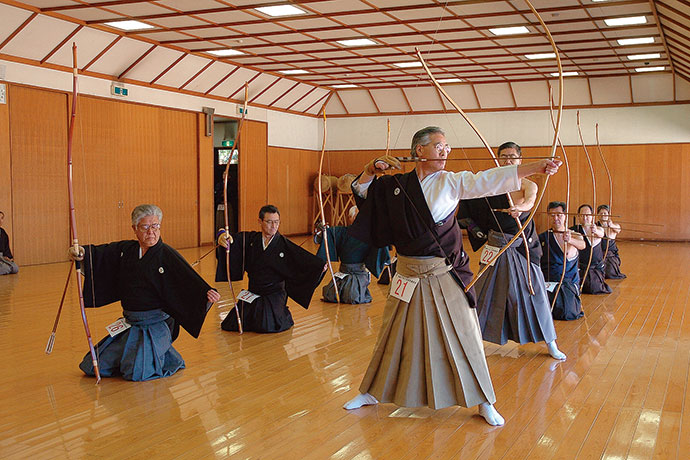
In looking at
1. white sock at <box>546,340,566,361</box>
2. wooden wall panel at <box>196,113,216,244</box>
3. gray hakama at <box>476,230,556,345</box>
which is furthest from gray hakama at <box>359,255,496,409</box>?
wooden wall panel at <box>196,113,216,244</box>

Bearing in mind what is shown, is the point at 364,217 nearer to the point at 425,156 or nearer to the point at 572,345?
the point at 425,156

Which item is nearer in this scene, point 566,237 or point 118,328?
point 118,328

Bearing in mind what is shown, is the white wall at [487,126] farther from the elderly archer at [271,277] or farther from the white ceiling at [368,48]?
the elderly archer at [271,277]

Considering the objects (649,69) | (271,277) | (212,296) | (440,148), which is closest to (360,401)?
(212,296)

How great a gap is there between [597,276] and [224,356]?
408cm

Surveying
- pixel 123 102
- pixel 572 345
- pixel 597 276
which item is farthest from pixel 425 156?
pixel 123 102

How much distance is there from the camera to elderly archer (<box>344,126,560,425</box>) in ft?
9.04

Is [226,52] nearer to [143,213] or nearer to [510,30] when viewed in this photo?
[510,30]

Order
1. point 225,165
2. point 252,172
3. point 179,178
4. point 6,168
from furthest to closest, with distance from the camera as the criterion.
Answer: point 252,172, point 225,165, point 179,178, point 6,168

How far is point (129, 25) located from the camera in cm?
845

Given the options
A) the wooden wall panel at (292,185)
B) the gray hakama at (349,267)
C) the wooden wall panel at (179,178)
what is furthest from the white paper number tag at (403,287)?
the wooden wall panel at (292,185)

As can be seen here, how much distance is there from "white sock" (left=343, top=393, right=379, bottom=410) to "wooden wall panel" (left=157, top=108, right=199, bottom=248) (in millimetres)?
8058

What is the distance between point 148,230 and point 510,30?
21.9ft

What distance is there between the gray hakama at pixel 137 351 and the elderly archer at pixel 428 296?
129cm
